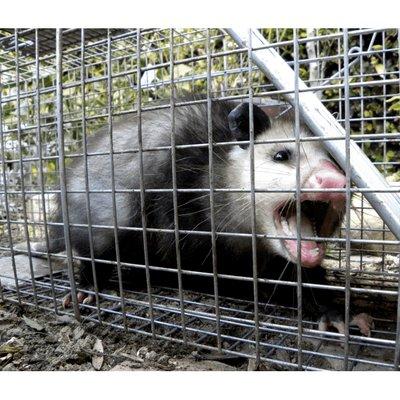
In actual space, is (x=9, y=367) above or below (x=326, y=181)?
below

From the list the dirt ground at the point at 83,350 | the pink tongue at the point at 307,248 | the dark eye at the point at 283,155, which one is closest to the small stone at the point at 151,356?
the dirt ground at the point at 83,350

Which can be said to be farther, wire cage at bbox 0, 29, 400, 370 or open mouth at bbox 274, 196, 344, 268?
open mouth at bbox 274, 196, 344, 268

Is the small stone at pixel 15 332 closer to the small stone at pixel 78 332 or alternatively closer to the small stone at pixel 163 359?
the small stone at pixel 78 332

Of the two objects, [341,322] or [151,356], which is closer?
[151,356]

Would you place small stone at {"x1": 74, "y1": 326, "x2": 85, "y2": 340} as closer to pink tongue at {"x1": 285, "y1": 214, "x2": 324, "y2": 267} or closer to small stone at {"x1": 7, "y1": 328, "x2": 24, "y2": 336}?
small stone at {"x1": 7, "y1": 328, "x2": 24, "y2": 336}

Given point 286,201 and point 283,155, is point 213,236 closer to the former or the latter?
point 286,201

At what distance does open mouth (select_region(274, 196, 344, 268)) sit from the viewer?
188cm

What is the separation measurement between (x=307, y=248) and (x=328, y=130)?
56 centimetres

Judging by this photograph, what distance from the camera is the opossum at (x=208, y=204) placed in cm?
198

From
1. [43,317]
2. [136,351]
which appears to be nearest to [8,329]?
[43,317]

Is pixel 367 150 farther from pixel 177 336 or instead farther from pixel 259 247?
pixel 177 336

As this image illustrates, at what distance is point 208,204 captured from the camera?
2398 mm

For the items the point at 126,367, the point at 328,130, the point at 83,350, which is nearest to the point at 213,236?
the point at 328,130

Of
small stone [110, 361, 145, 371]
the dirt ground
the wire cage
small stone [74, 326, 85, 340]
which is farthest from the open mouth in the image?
small stone [74, 326, 85, 340]
